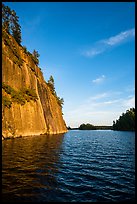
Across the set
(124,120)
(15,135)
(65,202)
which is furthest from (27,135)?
(124,120)

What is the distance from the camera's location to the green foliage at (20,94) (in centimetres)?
4087

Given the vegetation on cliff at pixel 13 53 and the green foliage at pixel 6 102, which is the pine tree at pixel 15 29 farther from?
the green foliage at pixel 6 102

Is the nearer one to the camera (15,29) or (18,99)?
(18,99)

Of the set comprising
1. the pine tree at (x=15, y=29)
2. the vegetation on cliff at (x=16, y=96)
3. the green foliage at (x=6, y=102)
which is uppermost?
the pine tree at (x=15, y=29)

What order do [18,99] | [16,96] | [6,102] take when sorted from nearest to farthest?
1. [6,102]
2. [16,96]
3. [18,99]

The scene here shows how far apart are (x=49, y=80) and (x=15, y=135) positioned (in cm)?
6286

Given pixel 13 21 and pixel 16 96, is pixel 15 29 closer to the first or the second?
pixel 13 21

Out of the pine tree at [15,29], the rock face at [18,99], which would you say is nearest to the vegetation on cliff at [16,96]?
the rock face at [18,99]

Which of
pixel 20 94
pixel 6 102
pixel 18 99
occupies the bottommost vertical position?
pixel 6 102

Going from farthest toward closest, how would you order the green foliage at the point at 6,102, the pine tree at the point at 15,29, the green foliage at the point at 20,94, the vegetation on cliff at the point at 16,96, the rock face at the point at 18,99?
the pine tree at the point at 15,29 → the green foliage at the point at 20,94 → the rock face at the point at 18,99 → the vegetation on cliff at the point at 16,96 → the green foliage at the point at 6,102

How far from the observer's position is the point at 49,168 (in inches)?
553

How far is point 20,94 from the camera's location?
4712 centimetres

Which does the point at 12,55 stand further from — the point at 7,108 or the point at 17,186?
the point at 17,186

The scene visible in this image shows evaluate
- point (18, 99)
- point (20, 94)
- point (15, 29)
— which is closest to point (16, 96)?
point (18, 99)
